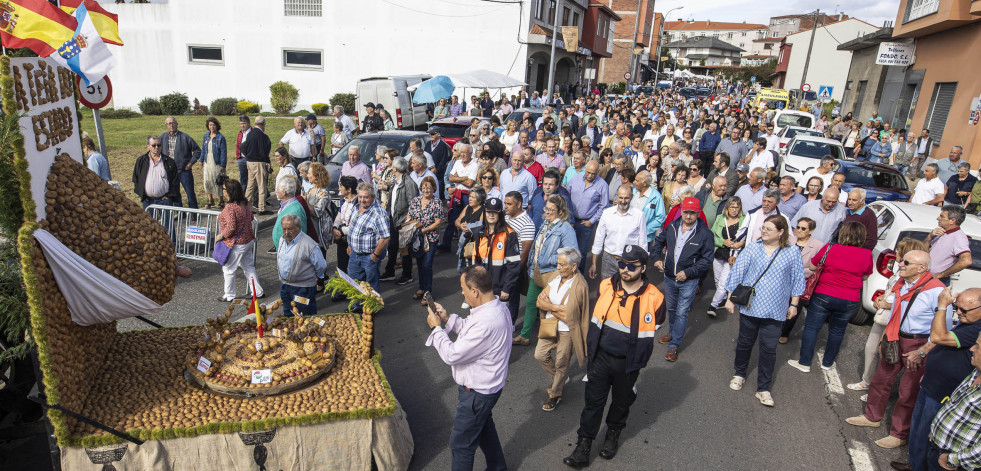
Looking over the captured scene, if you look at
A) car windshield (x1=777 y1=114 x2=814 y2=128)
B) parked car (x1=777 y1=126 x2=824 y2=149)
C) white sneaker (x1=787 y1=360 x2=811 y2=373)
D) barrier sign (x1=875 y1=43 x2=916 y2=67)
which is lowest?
white sneaker (x1=787 y1=360 x2=811 y2=373)

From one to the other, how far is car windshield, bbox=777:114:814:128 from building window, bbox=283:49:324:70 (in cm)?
2226

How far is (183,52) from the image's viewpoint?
30328mm

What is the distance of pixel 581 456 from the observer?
4.69 metres

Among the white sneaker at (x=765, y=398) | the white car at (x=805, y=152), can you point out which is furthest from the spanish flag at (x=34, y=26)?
the white car at (x=805, y=152)

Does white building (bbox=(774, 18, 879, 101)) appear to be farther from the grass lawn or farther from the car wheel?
the car wheel

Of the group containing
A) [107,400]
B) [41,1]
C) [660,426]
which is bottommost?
[660,426]

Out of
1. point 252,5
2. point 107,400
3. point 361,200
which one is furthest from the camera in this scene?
point 252,5

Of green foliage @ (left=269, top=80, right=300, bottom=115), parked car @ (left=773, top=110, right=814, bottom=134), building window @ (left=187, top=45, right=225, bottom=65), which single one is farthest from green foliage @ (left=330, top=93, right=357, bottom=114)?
parked car @ (left=773, top=110, right=814, bottom=134)

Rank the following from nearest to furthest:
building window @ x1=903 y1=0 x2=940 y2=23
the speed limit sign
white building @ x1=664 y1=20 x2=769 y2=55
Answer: the speed limit sign → building window @ x1=903 y1=0 x2=940 y2=23 → white building @ x1=664 y1=20 x2=769 y2=55

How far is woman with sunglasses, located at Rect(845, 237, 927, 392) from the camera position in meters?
5.55

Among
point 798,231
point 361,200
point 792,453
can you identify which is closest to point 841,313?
point 798,231

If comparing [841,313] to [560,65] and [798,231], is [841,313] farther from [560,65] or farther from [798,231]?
[560,65]

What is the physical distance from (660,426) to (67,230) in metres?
4.98

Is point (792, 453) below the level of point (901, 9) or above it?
below
